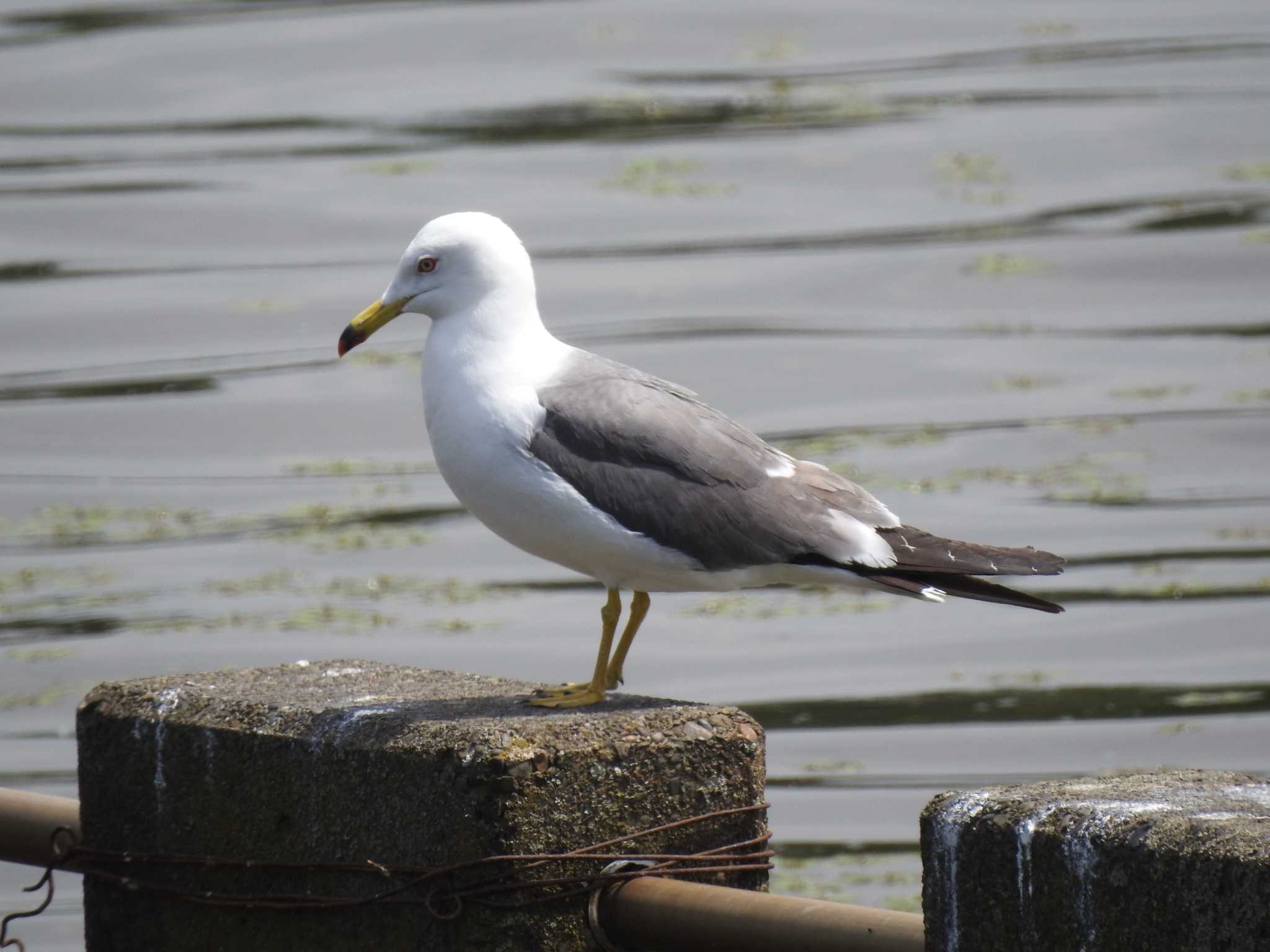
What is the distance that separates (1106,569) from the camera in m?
9.08

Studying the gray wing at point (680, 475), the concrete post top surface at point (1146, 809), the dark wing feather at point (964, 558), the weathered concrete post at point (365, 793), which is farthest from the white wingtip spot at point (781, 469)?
the concrete post top surface at point (1146, 809)

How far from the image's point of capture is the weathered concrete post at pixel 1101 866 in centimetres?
212

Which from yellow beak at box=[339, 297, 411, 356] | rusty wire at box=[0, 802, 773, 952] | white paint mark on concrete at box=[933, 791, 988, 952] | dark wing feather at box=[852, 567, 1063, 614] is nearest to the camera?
white paint mark on concrete at box=[933, 791, 988, 952]

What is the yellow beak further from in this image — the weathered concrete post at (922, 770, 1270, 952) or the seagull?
the weathered concrete post at (922, 770, 1270, 952)

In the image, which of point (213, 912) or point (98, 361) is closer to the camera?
point (213, 912)

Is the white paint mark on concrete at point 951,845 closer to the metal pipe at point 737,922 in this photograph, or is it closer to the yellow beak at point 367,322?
the metal pipe at point 737,922

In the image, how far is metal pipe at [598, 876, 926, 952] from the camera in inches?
95.7

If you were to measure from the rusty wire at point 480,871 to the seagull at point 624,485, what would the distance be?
0.62m

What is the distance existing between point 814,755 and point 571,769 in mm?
4662

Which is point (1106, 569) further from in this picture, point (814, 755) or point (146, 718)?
point (146, 718)

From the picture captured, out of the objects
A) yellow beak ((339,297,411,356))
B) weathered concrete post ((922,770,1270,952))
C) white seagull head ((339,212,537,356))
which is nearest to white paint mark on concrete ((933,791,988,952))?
weathered concrete post ((922,770,1270,952))

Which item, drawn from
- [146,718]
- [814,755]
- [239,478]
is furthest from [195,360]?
[146,718]

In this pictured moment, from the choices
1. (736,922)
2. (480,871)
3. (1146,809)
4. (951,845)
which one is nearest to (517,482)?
(480,871)

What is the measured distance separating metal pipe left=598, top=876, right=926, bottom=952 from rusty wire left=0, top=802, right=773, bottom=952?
46 millimetres
